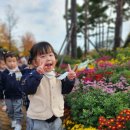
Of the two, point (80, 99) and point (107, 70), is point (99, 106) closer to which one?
point (80, 99)

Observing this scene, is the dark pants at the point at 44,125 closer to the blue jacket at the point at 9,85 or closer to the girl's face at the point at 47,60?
the girl's face at the point at 47,60

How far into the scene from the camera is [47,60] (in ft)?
14.7

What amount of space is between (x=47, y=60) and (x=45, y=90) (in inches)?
15.2

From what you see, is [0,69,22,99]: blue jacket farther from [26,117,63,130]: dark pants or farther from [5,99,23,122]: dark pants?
[26,117,63,130]: dark pants

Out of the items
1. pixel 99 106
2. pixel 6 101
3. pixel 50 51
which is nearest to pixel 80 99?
pixel 99 106

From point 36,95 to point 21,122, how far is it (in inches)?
121

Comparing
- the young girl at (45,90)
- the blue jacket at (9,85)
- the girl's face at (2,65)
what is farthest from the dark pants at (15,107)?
the young girl at (45,90)

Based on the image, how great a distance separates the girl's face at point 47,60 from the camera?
4.50 m

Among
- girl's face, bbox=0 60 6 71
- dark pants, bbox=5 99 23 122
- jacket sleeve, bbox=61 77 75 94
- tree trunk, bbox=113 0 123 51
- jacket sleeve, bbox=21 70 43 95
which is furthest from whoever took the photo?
tree trunk, bbox=113 0 123 51

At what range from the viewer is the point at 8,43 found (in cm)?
5566

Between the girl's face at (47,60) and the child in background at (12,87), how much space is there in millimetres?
Answer: 2700

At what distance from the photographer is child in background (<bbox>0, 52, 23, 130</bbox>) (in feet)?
23.8

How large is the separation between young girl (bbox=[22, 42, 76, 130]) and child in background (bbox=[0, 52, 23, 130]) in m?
2.49

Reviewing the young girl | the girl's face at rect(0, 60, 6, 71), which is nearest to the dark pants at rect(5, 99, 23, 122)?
the girl's face at rect(0, 60, 6, 71)
